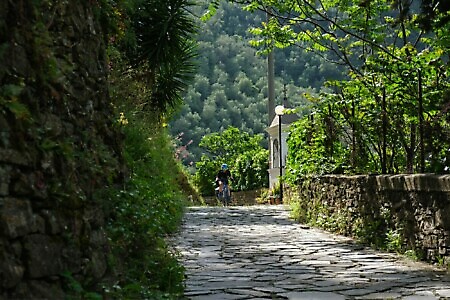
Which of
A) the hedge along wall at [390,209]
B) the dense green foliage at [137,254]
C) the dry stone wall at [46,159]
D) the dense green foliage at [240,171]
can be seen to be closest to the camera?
the dry stone wall at [46,159]

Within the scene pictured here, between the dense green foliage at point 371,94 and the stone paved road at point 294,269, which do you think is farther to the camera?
the dense green foliage at point 371,94

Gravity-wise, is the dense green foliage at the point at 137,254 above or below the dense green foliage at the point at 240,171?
below

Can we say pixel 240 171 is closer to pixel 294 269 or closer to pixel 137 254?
pixel 294 269

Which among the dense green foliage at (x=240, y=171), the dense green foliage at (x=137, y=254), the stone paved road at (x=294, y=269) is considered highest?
the dense green foliage at (x=240, y=171)

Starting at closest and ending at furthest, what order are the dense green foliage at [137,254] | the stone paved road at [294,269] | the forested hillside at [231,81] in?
the dense green foliage at [137,254] → the stone paved road at [294,269] → the forested hillside at [231,81]

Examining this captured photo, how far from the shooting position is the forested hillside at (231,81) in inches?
1774

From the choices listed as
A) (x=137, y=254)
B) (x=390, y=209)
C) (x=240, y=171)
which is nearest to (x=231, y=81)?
(x=240, y=171)

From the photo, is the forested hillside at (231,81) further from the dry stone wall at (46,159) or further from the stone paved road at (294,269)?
the dry stone wall at (46,159)

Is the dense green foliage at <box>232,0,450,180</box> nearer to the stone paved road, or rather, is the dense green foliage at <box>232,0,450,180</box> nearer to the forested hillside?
the stone paved road

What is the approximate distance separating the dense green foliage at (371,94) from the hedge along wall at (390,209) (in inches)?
13.6

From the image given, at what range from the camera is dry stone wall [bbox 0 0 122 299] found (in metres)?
2.87

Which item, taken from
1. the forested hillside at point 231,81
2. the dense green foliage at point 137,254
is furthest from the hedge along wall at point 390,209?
the forested hillside at point 231,81

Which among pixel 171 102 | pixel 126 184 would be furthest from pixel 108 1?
pixel 171 102

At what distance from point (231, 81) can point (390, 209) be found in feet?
144
